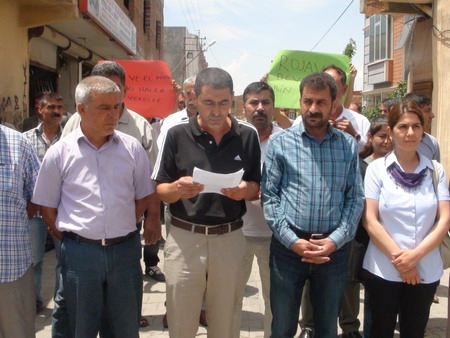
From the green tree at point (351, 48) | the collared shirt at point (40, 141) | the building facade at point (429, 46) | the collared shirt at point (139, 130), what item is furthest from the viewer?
the green tree at point (351, 48)

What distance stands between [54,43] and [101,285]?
8.51 metres

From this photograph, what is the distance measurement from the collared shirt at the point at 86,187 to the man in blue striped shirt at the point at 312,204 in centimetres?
91

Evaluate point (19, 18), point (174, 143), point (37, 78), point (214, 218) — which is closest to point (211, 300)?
point (214, 218)

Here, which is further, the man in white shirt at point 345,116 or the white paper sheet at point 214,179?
the man in white shirt at point 345,116

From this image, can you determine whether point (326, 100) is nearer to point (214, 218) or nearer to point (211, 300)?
point (214, 218)

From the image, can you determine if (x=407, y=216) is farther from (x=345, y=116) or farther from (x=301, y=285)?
(x=345, y=116)

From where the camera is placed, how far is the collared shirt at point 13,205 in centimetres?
297

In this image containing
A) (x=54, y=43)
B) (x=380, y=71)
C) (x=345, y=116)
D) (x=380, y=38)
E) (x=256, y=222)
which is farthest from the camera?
(x=380, y=38)

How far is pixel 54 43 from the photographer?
10.5 metres

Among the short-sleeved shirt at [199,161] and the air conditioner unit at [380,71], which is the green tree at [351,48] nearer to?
the air conditioner unit at [380,71]

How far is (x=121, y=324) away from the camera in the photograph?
3.23 metres

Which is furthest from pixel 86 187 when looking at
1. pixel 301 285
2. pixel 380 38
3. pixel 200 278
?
pixel 380 38

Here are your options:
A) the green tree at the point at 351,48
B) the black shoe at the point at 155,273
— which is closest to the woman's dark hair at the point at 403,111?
Result: the black shoe at the point at 155,273

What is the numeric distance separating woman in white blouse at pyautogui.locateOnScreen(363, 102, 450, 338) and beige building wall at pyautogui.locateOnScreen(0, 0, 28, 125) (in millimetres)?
5332
